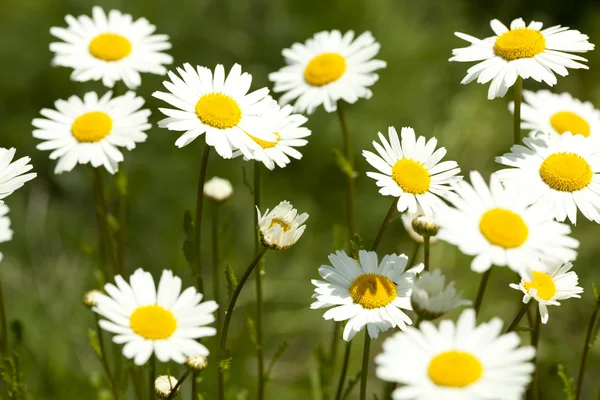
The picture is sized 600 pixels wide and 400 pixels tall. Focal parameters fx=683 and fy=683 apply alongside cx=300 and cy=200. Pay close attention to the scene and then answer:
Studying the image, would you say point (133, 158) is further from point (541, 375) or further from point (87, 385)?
point (541, 375)

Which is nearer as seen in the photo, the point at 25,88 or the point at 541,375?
the point at 541,375

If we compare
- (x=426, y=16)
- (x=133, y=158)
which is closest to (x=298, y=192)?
(x=133, y=158)

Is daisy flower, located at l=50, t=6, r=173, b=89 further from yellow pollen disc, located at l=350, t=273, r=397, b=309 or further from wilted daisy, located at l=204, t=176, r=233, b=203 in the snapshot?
yellow pollen disc, located at l=350, t=273, r=397, b=309

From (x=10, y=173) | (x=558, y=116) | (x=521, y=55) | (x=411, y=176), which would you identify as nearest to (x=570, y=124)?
(x=558, y=116)

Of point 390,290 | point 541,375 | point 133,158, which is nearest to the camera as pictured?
point 390,290

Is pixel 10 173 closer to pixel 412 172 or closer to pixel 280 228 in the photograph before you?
pixel 280 228

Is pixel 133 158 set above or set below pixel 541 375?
above

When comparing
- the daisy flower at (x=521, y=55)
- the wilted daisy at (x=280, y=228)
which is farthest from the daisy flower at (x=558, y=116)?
the wilted daisy at (x=280, y=228)
